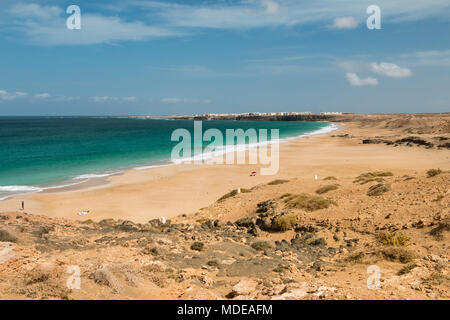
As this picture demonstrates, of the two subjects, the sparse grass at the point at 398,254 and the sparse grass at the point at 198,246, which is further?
the sparse grass at the point at 198,246

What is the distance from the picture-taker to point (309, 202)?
15.5 m

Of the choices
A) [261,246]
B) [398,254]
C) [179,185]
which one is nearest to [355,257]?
[398,254]

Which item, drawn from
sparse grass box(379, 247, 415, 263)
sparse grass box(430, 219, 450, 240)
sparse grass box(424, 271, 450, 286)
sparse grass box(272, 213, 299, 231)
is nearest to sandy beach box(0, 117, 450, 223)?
sparse grass box(272, 213, 299, 231)

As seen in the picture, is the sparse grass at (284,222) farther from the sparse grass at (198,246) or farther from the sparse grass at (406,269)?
the sparse grass at (406,269)

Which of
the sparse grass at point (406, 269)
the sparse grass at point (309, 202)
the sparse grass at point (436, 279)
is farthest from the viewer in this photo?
the sparse grass at point (309, 202)

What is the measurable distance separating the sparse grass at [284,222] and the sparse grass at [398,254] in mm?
4679

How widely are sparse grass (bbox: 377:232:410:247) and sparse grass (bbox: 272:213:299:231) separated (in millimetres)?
3677

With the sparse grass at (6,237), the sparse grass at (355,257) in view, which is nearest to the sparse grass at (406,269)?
the sparse grass at (355,257)

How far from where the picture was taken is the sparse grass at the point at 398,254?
30.7ft

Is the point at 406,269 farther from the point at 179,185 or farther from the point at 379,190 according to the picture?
the point at 179,185

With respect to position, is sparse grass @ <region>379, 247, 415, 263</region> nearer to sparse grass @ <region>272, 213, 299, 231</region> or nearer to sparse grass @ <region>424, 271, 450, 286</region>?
sparse grass @ <region>424, 271, 450, 286</region>
